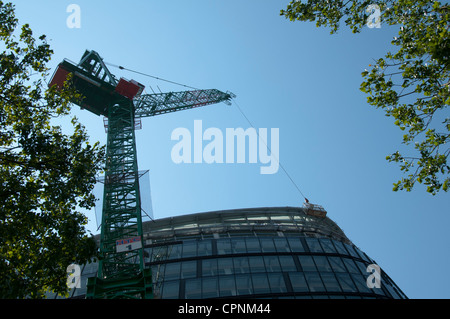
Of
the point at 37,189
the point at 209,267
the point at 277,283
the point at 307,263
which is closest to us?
the point at 37,189

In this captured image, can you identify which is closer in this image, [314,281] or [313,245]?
[314,281]

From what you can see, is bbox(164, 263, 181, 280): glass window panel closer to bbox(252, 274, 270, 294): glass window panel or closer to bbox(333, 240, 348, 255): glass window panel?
bbox(252, 274, 270, 294): glass window panel

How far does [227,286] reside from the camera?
25.6m

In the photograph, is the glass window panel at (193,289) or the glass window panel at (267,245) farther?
the glass window panel at (267,245)

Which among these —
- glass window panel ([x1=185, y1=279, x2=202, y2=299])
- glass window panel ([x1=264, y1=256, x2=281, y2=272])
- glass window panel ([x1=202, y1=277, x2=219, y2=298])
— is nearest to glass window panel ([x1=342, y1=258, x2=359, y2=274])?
glass window panel ([x1=264, y1=256, x2=281, y2=272])

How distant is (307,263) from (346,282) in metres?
3.11

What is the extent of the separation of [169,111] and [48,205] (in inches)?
Result: 1199

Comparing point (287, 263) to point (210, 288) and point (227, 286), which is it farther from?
point (210, 288)

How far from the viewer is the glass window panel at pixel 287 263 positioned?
1077 inches

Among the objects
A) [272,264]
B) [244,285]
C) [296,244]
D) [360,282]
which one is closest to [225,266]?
[244,285]

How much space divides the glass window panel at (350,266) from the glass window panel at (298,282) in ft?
15.1

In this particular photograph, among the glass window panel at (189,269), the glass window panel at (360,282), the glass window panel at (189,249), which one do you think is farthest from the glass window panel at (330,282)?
the glass window panel at (189,249)

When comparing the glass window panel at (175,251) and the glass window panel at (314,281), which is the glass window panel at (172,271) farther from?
the glass window panel at (314,281)
